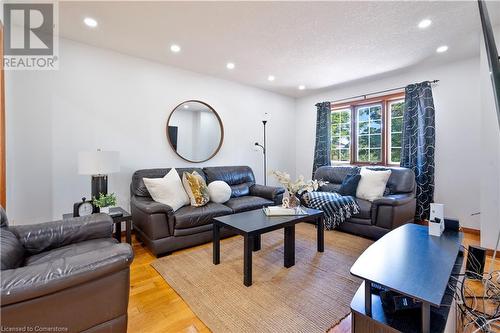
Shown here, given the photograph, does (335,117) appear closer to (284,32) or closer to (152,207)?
(284,32)

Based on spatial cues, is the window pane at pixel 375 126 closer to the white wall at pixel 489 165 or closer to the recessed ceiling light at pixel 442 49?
the recessed ceiling light at pixel 442 49

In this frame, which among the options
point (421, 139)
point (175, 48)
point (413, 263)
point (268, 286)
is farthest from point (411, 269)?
point (175, 48)

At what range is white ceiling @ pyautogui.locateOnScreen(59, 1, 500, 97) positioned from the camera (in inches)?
84.9

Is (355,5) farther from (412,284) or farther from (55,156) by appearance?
(55,156)

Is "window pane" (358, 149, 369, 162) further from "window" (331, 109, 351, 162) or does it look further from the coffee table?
the coffee table

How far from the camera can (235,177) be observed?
3.92 meters

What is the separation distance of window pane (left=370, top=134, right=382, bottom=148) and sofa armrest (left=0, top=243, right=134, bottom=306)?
427 cm

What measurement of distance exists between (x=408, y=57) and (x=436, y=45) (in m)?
0.35

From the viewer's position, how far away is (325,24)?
2.40 meters

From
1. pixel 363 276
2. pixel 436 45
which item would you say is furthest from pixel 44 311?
pixel 436 45

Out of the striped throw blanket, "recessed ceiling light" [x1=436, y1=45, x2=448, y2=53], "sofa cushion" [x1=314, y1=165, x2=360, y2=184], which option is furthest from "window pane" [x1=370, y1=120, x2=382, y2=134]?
the striped throw blanket

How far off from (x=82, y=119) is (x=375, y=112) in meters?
4.60

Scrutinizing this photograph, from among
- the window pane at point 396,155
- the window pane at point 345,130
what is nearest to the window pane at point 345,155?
the window pane at point 345,130
